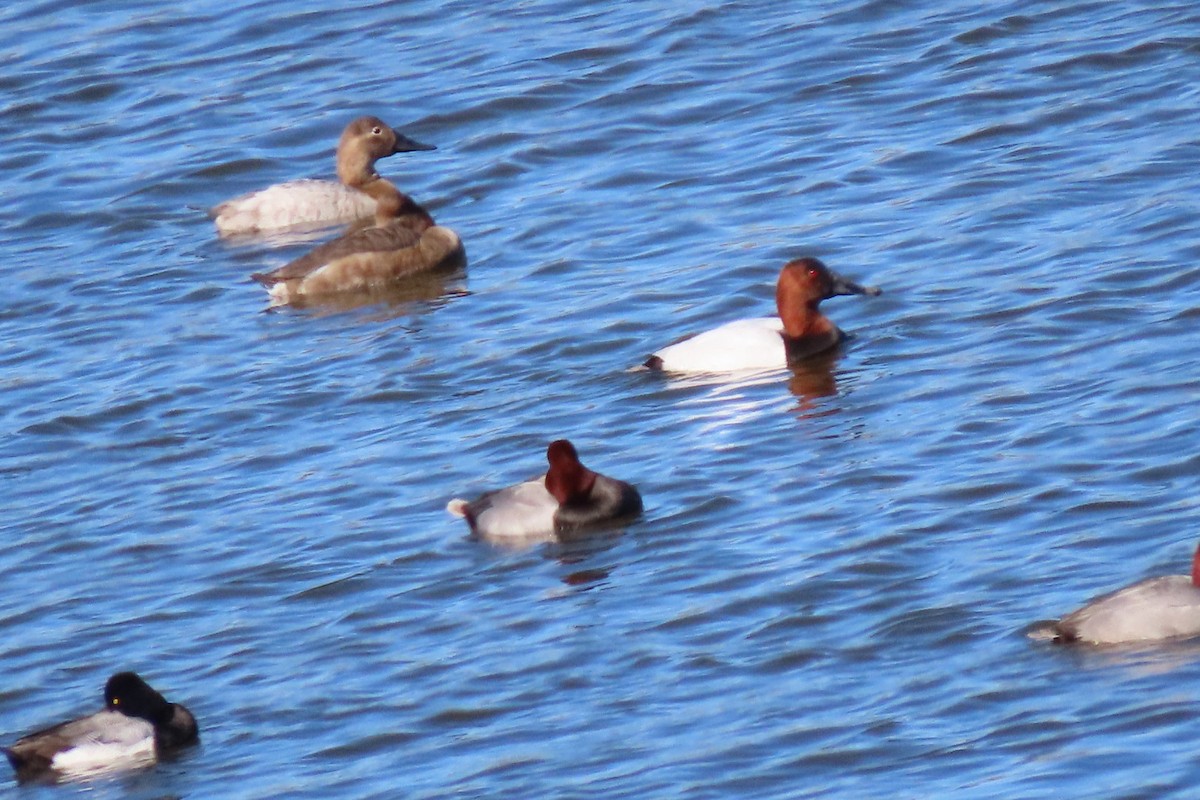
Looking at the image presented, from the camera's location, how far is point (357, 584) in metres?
10.5

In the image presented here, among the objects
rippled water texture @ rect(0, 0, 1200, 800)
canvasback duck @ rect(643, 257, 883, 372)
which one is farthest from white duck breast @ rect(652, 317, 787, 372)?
rippled water texture @ rect(0, 0, 1200, 800)

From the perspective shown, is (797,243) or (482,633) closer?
(482,633)

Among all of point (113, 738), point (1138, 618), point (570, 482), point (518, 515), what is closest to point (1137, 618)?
point (1138, 618)

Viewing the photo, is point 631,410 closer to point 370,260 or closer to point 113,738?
point 370,260

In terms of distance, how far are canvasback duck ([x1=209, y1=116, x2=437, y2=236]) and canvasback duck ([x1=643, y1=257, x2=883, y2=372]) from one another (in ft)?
15.4

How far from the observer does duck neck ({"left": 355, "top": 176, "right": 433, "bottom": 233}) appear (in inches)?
625

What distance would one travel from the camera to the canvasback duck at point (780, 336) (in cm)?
1283

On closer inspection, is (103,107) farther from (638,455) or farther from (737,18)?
(638,455)

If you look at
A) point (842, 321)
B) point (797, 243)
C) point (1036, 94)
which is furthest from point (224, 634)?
point (1036, 94)

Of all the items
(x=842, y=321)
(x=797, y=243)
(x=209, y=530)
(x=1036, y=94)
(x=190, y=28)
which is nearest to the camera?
(x=209, y=530)

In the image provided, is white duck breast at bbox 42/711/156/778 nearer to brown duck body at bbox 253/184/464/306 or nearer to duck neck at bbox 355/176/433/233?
brown duck body at bbox 253/184/464/306

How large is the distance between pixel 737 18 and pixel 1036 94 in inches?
142

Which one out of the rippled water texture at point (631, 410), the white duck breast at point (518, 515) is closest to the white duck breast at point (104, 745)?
the rippled water texture at point (631, 410)

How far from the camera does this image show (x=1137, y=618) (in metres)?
8.61
